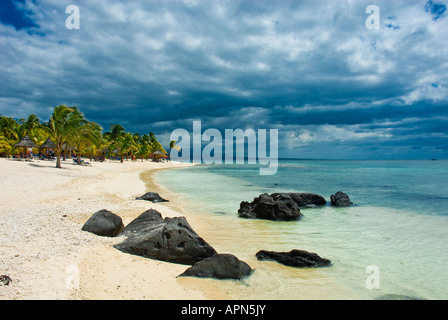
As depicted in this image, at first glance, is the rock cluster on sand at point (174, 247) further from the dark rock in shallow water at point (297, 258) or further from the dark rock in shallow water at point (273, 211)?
the dark rock in shallow water at point (273, 211)

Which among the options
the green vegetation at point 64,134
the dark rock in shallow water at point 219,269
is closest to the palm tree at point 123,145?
the green vegetation at point 64,134

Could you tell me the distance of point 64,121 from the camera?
2906cm

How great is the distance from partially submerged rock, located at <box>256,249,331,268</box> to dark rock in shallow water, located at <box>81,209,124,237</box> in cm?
412

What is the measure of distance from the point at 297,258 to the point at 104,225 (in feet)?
17.5

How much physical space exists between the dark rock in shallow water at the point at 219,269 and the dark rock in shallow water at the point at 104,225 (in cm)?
308

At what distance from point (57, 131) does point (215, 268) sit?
30363 millimetres

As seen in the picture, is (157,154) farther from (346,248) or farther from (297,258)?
(297,258)

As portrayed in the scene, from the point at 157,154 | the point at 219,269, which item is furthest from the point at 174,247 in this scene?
the point at 157,154

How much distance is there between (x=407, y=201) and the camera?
19469 mm

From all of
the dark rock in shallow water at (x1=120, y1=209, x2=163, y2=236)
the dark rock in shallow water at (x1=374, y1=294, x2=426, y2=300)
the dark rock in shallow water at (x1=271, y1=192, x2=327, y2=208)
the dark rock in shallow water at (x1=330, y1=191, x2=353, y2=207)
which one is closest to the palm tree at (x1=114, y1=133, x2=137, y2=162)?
the dark rock in shallow water at (x1=271, y1=192, x2=327, y2=208)

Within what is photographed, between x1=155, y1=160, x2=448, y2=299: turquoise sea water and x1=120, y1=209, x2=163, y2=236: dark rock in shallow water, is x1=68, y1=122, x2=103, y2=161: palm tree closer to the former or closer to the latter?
x1=155, y1=160, x2=448, y2=299: turquoise sea water

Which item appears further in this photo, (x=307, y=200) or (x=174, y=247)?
(x=307, y=200)
